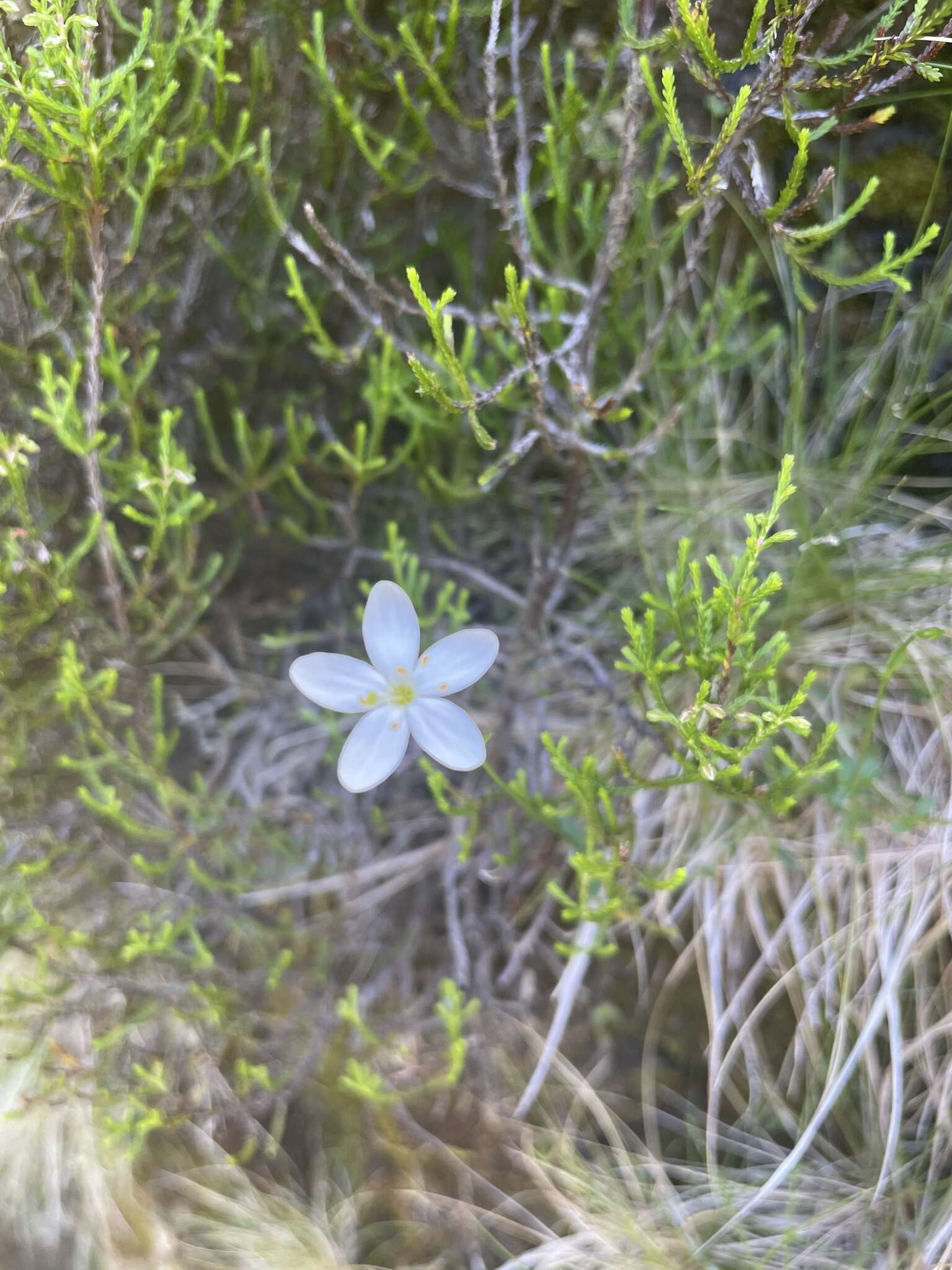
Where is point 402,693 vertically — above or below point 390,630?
below

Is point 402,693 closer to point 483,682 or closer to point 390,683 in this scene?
point 390,683

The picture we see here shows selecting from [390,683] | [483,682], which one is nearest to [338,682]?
[390,683]

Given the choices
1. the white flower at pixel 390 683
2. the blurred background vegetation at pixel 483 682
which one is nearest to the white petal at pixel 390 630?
the white flower at pixel 390 683

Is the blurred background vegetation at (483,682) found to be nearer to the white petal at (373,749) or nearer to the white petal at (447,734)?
the white petal at (447,734)

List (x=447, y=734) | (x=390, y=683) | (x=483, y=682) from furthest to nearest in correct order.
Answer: (x=483, y=682)
(x=390, y=683)
(x=447, y=734)

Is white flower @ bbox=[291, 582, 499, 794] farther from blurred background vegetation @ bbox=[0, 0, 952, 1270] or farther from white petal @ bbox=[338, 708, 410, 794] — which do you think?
blurred background vegetation @ bbox=[0, 0, 952, 1270]

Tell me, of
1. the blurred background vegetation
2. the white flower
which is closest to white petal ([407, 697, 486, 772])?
the white flower

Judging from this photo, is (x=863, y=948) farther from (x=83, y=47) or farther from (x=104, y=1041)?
(x=83, y=47)
